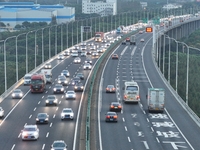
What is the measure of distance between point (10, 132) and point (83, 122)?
314 inches

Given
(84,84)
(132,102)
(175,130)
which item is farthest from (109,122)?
(84,84)

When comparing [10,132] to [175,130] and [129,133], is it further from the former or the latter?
[175,130]

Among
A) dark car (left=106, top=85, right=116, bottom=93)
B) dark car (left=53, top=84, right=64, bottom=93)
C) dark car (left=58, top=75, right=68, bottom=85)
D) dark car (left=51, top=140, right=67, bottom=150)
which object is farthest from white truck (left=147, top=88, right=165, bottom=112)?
dark car (left=58, top=75, right=68, bottom=85)

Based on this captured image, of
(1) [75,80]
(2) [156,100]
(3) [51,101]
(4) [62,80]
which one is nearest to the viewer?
(2) [156,100]

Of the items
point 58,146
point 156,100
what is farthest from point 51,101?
point 58,146

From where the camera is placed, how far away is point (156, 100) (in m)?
69.7

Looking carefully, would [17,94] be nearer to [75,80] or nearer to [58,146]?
[75,80]

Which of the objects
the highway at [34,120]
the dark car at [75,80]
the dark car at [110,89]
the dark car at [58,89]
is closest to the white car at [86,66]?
the dark car at [75,80]

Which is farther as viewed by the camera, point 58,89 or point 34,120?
point 58,89

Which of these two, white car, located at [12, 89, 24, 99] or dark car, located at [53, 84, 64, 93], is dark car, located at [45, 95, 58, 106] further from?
dark car, located at [53, 84, 64, 93]

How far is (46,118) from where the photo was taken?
6244 centimetres

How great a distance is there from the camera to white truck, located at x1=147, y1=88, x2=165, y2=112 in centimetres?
6975

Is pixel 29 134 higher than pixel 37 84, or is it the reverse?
pixel 37 84

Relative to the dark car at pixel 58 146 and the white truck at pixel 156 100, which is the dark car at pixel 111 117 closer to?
the white truck at pixel 156 100
